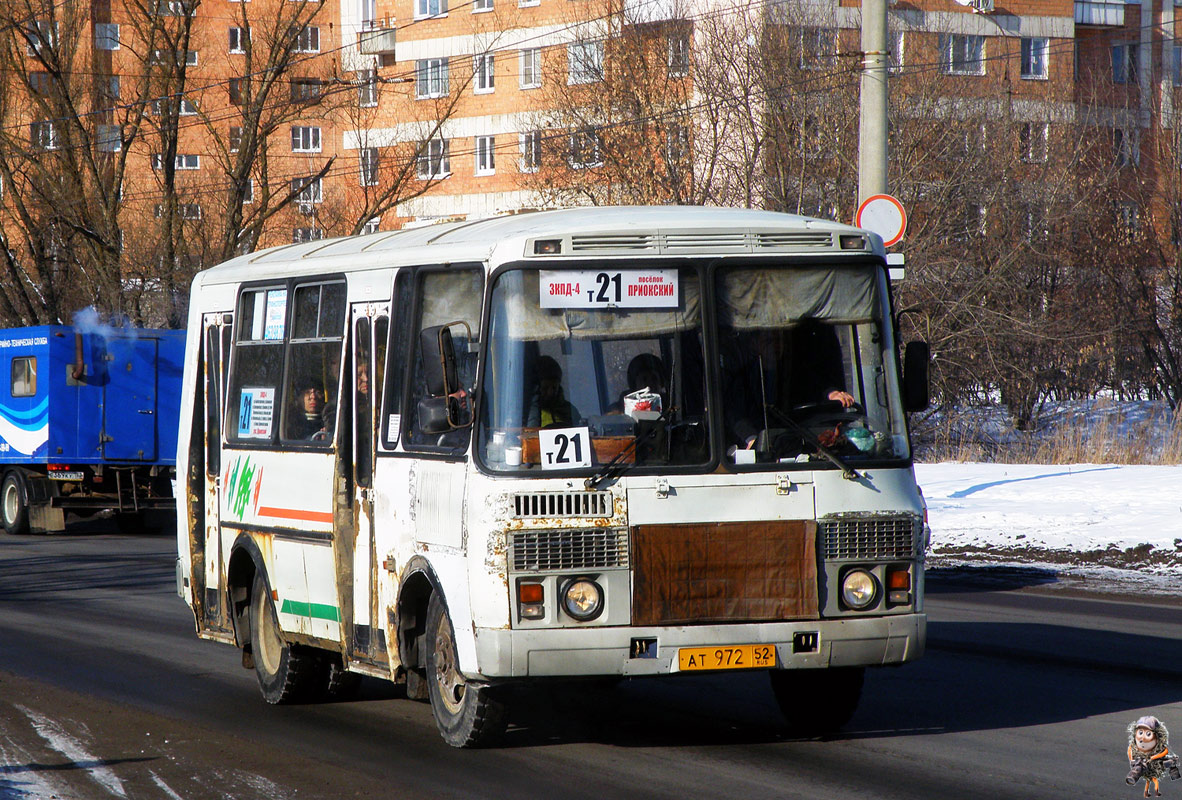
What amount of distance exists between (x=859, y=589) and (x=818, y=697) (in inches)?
40.5

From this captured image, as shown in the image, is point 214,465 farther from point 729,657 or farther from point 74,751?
point 729,657

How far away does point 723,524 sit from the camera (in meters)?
7.56

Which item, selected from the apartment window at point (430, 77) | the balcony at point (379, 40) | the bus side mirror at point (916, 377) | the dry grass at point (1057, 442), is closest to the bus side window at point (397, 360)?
the bus side mirror at point (916, 377)

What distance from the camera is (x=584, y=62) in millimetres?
34844

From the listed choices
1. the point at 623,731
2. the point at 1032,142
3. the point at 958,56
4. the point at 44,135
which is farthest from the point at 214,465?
the point at 958,56

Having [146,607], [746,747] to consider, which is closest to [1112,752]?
[746,747]

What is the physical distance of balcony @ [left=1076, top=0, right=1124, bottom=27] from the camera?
216 feet

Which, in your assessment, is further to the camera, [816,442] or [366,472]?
[366,472]

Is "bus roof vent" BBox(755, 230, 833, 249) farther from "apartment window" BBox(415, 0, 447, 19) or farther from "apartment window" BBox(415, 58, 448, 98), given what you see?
"apartment window" BBox(415, 0, 447, 19)

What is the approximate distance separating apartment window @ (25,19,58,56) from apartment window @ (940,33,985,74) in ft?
63.9

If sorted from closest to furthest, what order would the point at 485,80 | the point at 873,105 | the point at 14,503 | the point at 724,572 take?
the point at 724,572, the point at 873,105, the point at 14,503, the point at 485,80

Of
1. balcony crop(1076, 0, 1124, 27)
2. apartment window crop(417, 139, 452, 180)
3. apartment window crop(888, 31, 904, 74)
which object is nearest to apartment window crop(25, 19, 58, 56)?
apartment window crop(417, 139, 452, 180)

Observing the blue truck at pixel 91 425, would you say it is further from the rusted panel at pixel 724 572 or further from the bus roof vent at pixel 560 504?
the rusted panel at pixel 724 572

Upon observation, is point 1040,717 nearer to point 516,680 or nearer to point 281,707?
point 516,680
